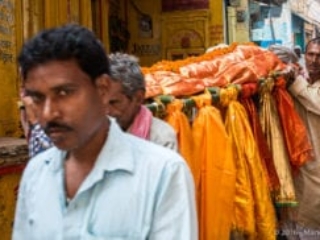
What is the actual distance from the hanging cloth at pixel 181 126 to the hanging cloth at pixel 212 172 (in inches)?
1.9

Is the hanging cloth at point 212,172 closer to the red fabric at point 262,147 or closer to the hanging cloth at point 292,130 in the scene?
the red fabric at point 262,147

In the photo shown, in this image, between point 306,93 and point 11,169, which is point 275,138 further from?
point 11,169

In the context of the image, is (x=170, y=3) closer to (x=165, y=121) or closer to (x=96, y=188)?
(x=165, y=121)

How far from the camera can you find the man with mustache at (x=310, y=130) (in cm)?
348

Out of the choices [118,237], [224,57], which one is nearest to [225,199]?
[224,57]

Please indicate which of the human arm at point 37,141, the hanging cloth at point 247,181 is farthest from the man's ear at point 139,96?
the hanging cloth at point 247,181

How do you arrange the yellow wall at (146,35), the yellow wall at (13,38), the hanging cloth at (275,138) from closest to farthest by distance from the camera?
the hanging cloth at (275,138) < the yellow wall at (13,38) < the yellow wall at (146,35)

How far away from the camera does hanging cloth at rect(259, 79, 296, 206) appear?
124 inches

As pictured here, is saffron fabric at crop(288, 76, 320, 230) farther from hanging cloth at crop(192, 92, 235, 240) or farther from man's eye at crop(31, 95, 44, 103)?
man's eye at crop(31, 95, 44, 103)

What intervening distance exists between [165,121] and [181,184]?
1.23 meters

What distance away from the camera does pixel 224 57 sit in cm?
335

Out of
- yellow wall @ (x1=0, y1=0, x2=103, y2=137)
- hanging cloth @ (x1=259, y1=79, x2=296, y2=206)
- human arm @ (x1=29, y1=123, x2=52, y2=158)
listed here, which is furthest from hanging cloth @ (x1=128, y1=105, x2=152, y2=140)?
yellow wall @ (x1=0, y1=0, x2=103, y2=137)

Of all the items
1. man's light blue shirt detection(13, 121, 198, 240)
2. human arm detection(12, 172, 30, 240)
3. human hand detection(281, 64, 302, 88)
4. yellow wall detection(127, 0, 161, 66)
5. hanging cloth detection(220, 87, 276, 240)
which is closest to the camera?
man's light blue shirt detection(13, 121, 198, 240)

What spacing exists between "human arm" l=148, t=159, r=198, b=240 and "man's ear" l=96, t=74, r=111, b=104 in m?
0.24
